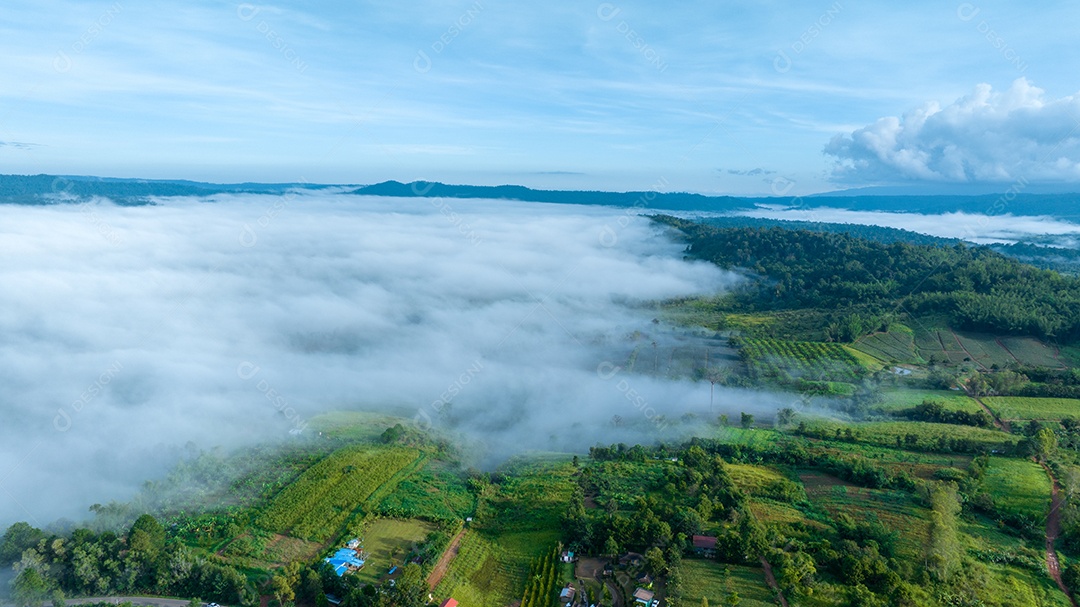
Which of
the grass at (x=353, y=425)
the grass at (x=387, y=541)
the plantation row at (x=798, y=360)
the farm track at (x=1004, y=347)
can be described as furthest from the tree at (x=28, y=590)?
the farm track at (x=1004, y=347)

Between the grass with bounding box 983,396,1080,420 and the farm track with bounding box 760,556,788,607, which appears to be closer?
the farm track with bounding box 760,556,788,607

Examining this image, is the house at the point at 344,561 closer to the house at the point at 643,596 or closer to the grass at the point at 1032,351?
the house at the point at 643,596

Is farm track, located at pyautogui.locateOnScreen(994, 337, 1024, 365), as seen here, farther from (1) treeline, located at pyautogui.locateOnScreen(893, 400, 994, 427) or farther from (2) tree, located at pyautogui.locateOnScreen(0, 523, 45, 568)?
(2) tree, located at pyautogui.locateOnScreen(0, 523, 45, 568)

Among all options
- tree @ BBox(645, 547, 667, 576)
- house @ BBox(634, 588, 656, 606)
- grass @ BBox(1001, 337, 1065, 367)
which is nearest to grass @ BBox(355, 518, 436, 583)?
house @ BBox(634, 588, 656, 606)

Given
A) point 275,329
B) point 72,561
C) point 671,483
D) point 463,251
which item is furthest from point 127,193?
point 671,483

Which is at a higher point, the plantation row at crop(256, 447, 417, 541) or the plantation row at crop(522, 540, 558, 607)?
the plantation row at crop(522, 540, 558, 607)

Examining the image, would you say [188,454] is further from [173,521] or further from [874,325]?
[874,325]

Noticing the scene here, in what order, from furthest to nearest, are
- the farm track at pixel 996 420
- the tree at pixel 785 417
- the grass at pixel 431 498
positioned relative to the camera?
the tree at pixel 785 417
the farm track at pixel 996 420
the grass at pixel 431 498
